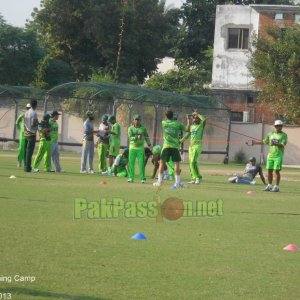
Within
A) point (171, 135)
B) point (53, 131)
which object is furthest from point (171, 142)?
point (53, 131)

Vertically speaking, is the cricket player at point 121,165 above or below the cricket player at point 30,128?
below

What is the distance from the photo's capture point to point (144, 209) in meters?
15.7

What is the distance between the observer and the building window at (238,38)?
5666 centimetres

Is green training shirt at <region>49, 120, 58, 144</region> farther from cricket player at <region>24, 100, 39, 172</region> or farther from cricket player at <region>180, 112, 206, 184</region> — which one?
cricket player at <region>180, 112, 206, 184</region>

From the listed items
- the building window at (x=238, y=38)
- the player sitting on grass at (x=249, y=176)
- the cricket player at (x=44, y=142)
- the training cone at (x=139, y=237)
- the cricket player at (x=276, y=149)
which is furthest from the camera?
the building window at (x=238, y=38)

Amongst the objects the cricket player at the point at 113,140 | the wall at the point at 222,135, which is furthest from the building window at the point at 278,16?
the cricket player at the point at 113,140

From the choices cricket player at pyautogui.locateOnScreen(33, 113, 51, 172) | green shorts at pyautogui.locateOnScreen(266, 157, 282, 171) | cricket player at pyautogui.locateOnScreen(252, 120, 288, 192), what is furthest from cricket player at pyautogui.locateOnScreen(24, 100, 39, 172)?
green shorts at pyautogui.locateOnScreen(266, 157, 282, 171)

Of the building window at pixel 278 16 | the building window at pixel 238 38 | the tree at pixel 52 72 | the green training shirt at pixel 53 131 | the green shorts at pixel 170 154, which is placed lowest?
the green shorts at pixel 170 154

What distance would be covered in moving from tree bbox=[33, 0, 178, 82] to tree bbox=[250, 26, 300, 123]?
15.0m

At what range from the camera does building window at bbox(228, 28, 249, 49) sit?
56656 millimetres

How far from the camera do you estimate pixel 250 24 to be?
5622 centimetres

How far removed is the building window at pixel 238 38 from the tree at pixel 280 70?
592 centimetres

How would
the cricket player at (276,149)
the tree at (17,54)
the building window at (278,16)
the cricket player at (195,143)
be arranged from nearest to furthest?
1. the cricket player at (276,149)
2. the cricket player at (195,143)
3. the building window at (278,16)
4. the tree at (17,54)

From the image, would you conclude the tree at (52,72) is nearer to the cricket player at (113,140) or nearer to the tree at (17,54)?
the tree at (17,54)
